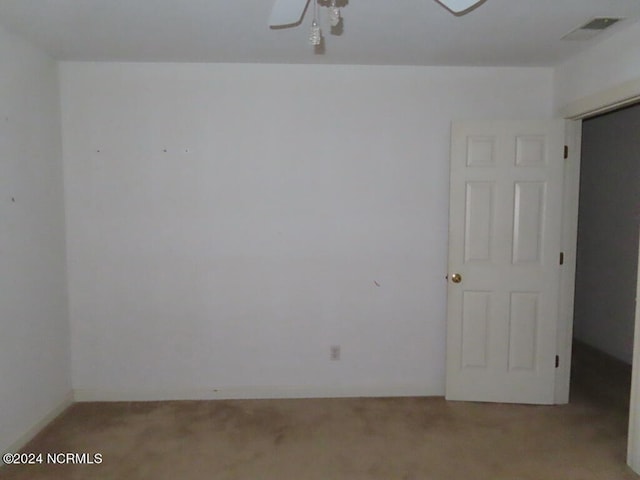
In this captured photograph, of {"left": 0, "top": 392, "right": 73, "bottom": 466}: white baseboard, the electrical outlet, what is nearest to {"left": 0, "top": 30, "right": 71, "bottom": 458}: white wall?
{"left": 0, "top": 392, "right": 73, "bottom": 466}: white baseboard

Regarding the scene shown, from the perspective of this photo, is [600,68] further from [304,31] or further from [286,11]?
[286,11]

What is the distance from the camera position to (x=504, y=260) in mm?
3178

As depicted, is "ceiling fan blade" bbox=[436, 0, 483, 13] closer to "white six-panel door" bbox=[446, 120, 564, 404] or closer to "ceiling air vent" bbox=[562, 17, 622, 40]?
"ceiling air vent" bbox=[562, 17, 622, 40]

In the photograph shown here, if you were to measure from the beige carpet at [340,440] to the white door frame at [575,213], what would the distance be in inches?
7.2

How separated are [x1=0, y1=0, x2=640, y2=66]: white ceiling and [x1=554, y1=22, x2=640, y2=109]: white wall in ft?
0.24

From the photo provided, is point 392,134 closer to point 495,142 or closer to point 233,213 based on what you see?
point 495,142

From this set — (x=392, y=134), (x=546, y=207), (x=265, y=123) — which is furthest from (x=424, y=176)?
(x=265, y=123)

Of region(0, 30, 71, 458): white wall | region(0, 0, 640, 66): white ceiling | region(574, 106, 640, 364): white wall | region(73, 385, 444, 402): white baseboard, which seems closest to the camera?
region(0, 0, 640, 66): white ceiling

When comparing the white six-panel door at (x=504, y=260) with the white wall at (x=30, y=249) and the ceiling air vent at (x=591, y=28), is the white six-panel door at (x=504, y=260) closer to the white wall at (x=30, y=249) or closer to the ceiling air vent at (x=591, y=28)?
the ceiling air vent at (x=591, y=28)

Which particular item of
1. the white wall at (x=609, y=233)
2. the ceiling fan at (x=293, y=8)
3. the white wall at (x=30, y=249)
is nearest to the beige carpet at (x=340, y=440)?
the white wall at (x=30, y=249)

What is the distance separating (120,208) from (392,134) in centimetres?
208

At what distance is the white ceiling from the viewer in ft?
7.32

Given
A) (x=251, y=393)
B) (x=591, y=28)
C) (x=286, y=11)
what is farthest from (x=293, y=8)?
(x=251, y=393)

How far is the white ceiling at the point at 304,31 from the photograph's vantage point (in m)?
2.23
